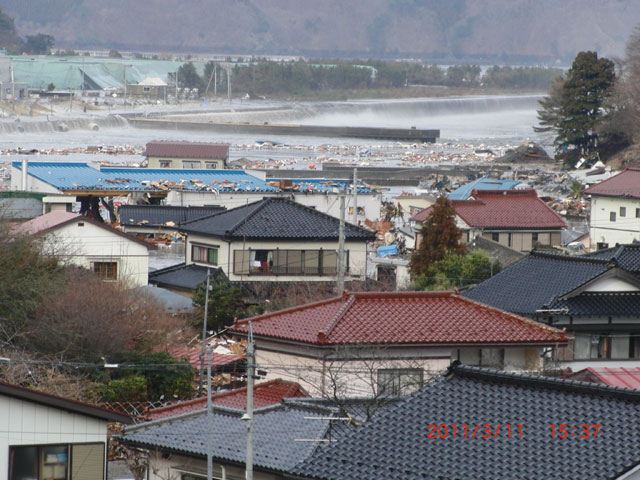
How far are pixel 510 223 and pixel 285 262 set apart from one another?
362cm

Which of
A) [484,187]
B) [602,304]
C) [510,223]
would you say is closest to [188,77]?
[484,187]

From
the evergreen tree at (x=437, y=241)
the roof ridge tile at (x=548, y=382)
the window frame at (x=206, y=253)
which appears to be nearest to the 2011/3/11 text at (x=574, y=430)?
the roof ridge tile at (x=548, y=382)

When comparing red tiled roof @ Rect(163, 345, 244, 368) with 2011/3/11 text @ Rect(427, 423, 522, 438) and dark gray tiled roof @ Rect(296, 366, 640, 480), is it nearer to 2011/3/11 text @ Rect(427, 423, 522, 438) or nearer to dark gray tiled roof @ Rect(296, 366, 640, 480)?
dark gray tiled roof @ Rect(296, 366, 640, 480)

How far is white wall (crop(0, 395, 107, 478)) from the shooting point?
368 centimetres

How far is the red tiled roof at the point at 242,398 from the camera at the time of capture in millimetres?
4430

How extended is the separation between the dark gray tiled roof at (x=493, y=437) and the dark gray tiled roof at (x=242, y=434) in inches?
11.7

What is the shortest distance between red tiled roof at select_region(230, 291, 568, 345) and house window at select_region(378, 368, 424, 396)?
13 centimetres

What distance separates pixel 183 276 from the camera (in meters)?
9.38

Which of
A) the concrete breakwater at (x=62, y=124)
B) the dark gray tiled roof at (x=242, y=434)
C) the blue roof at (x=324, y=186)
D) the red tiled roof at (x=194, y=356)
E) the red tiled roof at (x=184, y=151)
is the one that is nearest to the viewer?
the dark gray tiled roof at (x=242, y=434)

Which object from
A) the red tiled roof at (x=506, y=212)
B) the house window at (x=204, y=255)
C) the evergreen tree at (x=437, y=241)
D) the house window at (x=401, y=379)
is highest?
the red tiled roof at (x=506, y=212)

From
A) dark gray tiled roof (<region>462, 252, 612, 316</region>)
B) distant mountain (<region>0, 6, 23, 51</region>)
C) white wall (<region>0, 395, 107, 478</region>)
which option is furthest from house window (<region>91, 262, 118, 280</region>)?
distant mountain (<region>0, 6, 23, 51</region>)

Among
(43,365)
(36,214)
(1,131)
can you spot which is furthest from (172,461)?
(1,131)

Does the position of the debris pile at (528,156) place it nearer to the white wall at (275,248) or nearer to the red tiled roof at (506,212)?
the red tiled roof at (506,212)

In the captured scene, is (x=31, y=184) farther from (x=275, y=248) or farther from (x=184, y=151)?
(x=275, y=248)
